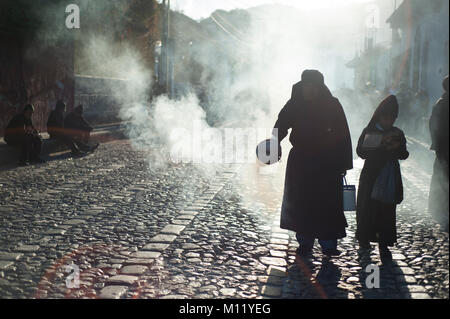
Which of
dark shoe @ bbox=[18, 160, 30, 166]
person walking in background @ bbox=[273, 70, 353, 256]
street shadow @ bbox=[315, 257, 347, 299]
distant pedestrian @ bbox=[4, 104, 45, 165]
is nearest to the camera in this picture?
street shadow @ bbox=[315, 257, 347, 299]

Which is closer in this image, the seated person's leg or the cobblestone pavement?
the cobblestone pavement

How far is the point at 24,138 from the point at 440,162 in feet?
25.7

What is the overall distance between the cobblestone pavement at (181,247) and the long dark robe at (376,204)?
18 centimetres

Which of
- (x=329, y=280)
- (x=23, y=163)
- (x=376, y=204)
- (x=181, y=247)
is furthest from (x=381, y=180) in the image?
(x=23, y=163)

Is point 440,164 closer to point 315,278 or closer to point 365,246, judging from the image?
point 365,246

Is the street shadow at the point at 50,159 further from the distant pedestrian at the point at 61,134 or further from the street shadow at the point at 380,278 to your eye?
the street shadow at the point at 380,278

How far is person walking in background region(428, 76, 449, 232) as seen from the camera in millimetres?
6250

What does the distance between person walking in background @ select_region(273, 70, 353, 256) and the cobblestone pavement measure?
0.22m

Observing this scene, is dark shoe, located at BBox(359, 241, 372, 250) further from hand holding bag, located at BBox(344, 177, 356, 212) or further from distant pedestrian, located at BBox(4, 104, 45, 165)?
distant pedestrian, located at BBox(4, 104, 45, 165)

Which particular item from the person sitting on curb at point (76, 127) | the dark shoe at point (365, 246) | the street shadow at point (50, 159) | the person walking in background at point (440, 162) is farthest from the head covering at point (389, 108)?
the person sitting on curb at point (76, 127)

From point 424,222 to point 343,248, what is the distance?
161cm

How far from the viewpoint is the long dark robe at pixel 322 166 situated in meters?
4.86

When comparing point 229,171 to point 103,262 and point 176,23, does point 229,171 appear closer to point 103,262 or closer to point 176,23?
point 103,262

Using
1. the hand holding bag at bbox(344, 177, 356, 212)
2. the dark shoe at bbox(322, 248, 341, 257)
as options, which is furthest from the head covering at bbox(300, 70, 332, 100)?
the dark shoe at bbox(322, 248, 341, 257)
